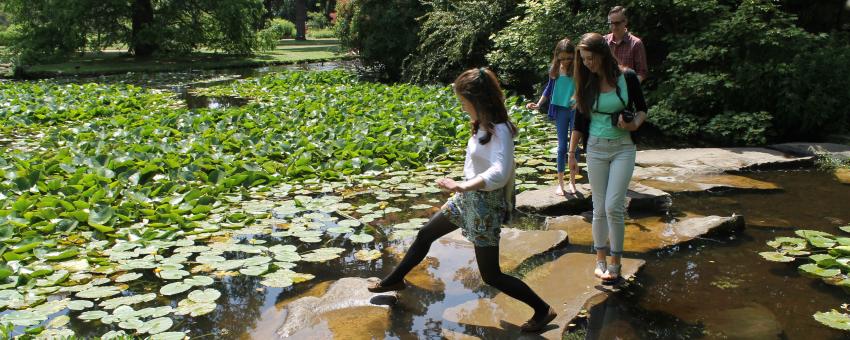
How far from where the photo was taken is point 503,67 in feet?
41.8

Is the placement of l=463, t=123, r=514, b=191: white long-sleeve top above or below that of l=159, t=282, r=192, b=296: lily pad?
above

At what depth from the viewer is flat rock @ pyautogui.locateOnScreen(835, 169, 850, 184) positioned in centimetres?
648

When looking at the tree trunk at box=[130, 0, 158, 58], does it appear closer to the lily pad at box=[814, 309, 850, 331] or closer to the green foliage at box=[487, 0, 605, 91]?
the green foliage at box=[487, 0, 605, 91]

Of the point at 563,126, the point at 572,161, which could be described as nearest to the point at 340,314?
the point at 572,161

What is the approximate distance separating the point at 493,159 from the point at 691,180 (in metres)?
4.10

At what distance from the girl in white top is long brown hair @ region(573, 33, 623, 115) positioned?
28.1 inches

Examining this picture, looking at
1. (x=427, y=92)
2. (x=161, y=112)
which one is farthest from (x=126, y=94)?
(x=427, y=92)

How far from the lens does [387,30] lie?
16469mm

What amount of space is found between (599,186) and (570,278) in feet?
2.11

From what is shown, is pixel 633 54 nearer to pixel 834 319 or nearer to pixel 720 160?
pixel 834 319

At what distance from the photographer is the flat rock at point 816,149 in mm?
7305

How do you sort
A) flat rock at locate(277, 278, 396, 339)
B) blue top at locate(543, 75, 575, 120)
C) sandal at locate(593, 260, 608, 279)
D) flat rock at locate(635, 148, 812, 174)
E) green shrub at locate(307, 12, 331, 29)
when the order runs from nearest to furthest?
1. flat rock at locate(277, 278, 396, 339)
2. sandal at locate(593, 260, 608, 279)
3. blue top at locate(543, 75, 575, 120)
4. flat rock at locate(635, 148, 812, 174)
5. green shrub at locate(307, 12, 331, 29)

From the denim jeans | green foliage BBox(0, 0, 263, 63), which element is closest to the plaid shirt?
the denim jeans

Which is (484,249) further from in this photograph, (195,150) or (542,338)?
(195,150)
